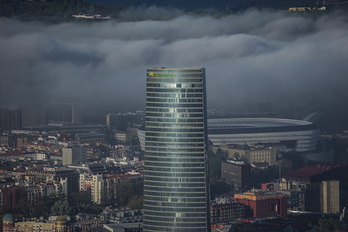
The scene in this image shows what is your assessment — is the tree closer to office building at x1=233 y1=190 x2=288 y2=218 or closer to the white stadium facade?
office building at x1=233 y1=190 x2=288 y2=218

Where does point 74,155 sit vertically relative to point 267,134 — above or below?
below

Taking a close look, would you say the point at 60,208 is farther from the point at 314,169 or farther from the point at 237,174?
the point at 314,169

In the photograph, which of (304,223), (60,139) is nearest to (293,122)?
(60,139)

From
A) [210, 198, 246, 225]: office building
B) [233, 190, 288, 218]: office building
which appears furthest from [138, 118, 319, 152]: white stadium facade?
[210, 198, 246, 225]: office building

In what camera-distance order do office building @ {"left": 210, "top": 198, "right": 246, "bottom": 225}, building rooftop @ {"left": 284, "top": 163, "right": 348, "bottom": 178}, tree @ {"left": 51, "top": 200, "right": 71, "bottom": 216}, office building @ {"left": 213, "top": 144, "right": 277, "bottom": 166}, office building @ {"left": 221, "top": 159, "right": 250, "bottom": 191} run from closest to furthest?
office building @ {"left": 210, "top": 198, "right": 246, "bottom": 225} → tree @ {"left": 51, "top": 200, "right": 71, "bottom": 216} → building rooftop @ {"left": 284, "top": 163, "right": 348, "bottom": 178} → office building @ {"left": 221, "top": 159, "right": 250, "bottom": 191} → office building @ {"left": 213, "top": 144, "right": 277, "bottom": 166}

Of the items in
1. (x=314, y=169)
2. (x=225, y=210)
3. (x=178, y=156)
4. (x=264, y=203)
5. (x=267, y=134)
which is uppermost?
(x=267, y=134)

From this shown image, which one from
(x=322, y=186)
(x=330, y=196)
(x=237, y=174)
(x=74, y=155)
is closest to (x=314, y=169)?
(x=237, y=174)
